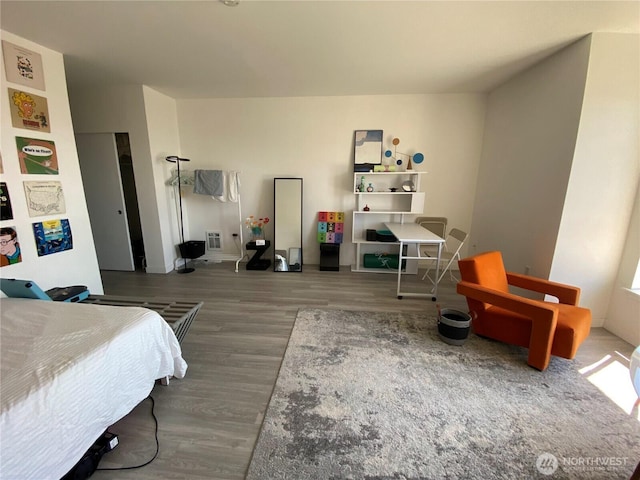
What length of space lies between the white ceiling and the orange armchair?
1.96 m

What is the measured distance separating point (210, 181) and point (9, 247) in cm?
235

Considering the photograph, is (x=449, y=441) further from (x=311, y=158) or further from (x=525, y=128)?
(x=311, y=158)

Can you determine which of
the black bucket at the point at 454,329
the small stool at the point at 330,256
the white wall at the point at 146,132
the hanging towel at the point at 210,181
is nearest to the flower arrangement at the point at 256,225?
the hanging towel at the point at 210,181

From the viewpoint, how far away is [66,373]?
114cm

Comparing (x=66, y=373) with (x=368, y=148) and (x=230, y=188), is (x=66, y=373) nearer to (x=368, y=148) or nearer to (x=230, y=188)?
(x=230, y=188)

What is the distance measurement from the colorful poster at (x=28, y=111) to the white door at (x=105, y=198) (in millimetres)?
1350

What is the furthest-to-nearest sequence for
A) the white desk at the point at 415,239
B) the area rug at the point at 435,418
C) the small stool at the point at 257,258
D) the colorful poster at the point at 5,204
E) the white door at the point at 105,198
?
the small stool at the point at 257,258, the white door at the point at 105,198, the white desk at the point at 415,239, the colorful poster at the point at 5,204, the area rug at the point at 435,418

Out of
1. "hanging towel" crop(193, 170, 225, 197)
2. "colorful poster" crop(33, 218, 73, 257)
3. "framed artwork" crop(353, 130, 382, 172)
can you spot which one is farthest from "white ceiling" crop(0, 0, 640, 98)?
"colorful poster" crop(33, 218, 73, 257)

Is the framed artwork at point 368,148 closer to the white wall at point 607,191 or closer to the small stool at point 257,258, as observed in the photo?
the small stool at point 257,258

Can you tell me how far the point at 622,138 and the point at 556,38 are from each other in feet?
3.48

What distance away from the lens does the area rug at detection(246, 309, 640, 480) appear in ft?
4.40

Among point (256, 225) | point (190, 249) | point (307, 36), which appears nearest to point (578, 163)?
point (307, 36)

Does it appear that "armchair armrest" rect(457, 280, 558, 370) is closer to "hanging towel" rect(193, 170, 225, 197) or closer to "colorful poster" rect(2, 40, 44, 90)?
"hanging towel" rect(193, 170, 225, 197)

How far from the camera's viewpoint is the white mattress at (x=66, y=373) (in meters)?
0.98
